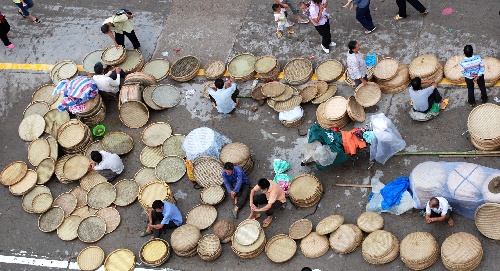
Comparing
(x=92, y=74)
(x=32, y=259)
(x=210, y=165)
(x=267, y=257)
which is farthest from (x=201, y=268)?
(x=92, y=74)

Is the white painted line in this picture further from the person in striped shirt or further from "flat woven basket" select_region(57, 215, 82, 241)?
the person in striped shirt

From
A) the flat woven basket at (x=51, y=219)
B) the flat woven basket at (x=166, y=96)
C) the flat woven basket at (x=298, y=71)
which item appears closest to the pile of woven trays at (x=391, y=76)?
the flat woven basket at (x=298, y=71)

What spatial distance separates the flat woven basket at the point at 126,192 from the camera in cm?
1148

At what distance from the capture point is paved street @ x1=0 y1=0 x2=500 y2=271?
418 inches

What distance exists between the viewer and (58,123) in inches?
501

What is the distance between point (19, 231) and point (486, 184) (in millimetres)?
8292

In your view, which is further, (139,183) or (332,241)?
(139,183)

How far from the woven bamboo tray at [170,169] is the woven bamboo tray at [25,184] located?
251 centimetres

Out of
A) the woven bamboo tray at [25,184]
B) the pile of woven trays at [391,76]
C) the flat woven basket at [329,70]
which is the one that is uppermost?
the pile of woven trays at [391,76]

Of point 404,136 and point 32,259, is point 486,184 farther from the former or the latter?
point 32,259

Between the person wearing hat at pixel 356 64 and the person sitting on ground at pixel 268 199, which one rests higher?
the person wearing hat at pixel 356 64

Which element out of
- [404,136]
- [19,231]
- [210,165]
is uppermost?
[404,136]

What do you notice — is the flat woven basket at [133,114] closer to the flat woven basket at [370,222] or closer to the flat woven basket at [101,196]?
the flat woven basket at [101,196]

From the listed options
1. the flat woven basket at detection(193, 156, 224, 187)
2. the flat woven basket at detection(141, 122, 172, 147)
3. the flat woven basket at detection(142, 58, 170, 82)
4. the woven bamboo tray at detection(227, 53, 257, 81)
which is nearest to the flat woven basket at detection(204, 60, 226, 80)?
the woven bamboo tray at detection(227, 53, 257, 81)
